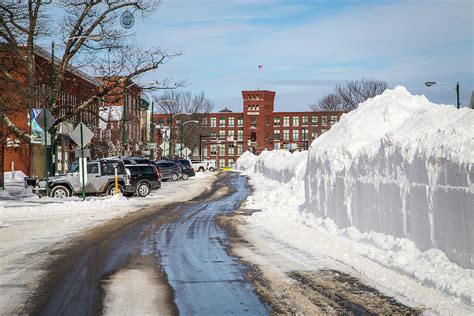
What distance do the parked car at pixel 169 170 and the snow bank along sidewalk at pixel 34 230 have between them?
73.7 ft

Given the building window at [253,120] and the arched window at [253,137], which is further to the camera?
the arched window at [253,137]

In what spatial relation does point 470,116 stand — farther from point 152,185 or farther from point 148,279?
point 152,185

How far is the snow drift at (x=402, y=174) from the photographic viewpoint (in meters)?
8.67

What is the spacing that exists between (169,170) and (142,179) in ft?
69.2

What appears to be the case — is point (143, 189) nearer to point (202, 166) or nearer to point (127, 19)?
point (127, 19)

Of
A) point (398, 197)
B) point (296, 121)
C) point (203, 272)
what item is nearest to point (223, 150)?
point (296, 121)

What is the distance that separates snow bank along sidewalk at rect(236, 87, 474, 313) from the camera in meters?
8.39

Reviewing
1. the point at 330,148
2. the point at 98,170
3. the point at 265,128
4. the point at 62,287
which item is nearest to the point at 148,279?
the point at 62,287

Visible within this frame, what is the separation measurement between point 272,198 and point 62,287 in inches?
669

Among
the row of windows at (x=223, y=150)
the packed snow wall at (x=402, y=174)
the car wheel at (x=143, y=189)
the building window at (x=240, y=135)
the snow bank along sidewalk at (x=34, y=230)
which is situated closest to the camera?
the packed snow wall at (x=402, y=174)

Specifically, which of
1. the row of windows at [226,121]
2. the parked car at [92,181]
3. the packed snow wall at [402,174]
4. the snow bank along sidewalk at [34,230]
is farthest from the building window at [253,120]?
the packed snow wall at [402,174]

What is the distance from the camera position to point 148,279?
8.98 metres

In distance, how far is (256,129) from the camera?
142875mm

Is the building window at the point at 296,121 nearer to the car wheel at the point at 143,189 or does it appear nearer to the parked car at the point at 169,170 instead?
the parked car at the point at 169,170
